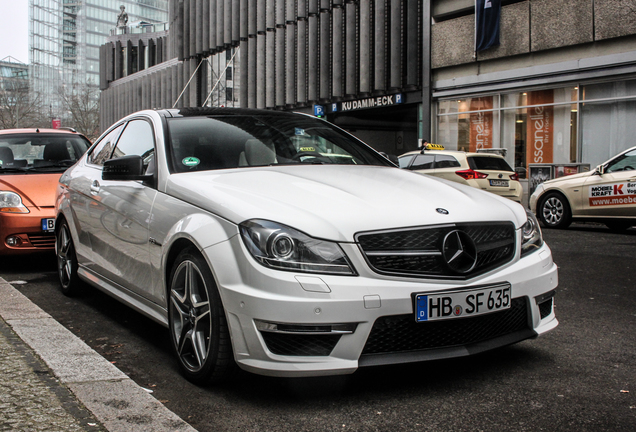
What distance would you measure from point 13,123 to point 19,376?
64.5m

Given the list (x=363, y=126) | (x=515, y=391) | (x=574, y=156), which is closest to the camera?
(x=515, y=391)

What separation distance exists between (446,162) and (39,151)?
9281 mm

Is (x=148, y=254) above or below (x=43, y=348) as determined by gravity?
above

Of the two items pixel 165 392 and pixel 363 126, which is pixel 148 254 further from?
pixel 363 126

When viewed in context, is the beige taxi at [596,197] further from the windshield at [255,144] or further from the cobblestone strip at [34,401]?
the cobblestone strip at [34,401]

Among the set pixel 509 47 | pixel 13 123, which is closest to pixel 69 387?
pixel 509 47

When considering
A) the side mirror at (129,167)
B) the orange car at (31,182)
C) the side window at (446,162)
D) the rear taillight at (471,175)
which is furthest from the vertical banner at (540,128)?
the side mirror at (129,167)

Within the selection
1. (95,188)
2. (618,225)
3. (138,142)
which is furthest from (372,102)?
(138,142)

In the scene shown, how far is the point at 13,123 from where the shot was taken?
202 ft

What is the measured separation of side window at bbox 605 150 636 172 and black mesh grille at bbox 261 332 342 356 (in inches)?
398

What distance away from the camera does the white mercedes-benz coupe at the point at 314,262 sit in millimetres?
2975

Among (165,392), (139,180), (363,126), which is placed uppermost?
(363,126)

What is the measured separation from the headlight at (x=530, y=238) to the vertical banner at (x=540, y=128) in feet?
54.2

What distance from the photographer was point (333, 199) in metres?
3.30
